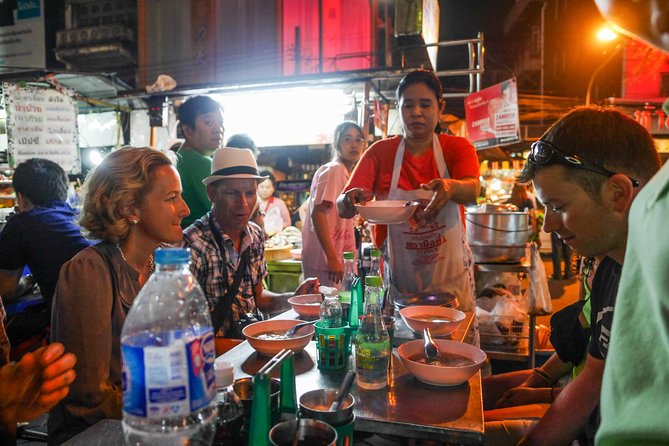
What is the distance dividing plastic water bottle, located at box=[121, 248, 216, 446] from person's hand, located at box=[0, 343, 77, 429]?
29 cm

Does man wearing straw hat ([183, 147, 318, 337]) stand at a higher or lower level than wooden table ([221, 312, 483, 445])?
higher

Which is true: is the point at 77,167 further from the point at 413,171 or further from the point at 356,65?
the point at 413,171

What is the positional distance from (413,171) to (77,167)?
602 centimetres

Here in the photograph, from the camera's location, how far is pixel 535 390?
267 cm

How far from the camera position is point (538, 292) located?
181 inches

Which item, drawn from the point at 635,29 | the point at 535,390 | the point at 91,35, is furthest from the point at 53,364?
the point at 91,35

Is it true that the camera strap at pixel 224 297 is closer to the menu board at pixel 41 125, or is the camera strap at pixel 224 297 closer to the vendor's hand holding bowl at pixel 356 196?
the vendor's hand holding bowl at pixel 356 196

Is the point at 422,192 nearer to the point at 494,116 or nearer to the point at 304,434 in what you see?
the point at 304,434

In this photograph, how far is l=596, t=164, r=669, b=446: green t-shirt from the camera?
656 mm

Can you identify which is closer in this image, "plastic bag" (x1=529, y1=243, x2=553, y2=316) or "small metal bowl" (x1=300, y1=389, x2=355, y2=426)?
"small metal bowl" (x1=300, y1=389, x2=355, y2=426)

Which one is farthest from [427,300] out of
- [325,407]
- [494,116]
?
[494,116]

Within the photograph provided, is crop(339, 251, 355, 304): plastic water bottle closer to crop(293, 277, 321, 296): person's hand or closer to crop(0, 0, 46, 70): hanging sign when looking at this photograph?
crop(293, 277, 321, 296): person's hand

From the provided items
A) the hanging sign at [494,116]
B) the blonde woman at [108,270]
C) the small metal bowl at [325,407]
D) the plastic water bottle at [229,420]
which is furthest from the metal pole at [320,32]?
the plastic water bottle at [229,420]

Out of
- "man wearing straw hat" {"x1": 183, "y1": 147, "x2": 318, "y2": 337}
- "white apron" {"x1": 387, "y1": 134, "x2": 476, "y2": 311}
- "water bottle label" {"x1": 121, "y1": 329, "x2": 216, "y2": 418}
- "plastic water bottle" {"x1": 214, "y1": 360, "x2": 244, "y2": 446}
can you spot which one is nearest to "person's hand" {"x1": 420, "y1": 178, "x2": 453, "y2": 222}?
"white apron" {"x1": 387, "y1": 134, "x2": 476, "y2": 311}
